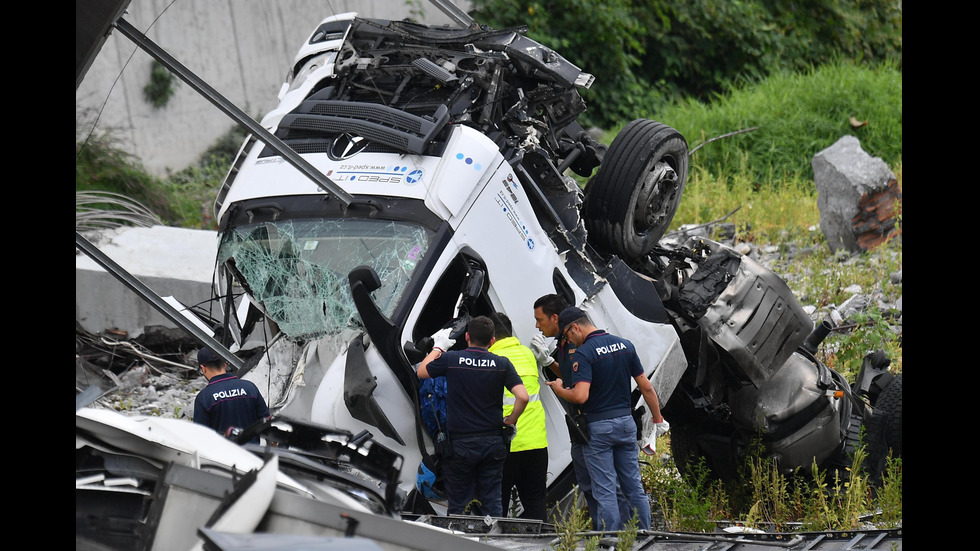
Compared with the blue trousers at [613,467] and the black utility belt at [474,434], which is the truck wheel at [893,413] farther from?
the black utility belt at [474,434]

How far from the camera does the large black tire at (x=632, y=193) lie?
5.94 m

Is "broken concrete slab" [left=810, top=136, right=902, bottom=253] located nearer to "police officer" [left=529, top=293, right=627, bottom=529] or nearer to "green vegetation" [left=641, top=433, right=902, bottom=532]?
"green vegetation" [left=641, top=433, right=902, bottom=532]

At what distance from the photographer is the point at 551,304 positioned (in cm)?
536

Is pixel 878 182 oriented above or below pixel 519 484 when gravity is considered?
above

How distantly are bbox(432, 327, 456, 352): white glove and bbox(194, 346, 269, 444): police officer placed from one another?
0.89 m

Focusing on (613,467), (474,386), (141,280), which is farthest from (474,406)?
(141,280)

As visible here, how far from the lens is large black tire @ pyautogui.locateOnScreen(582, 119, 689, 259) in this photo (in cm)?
594

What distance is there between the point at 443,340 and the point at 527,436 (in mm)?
660

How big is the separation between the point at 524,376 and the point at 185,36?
9.87m

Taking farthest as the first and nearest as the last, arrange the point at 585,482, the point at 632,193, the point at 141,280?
the point at 141,280
the point at 632,193
the point at 585,482

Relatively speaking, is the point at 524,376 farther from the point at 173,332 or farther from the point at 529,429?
the point at 173,332

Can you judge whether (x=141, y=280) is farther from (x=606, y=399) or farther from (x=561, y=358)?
(x=606, y=399)

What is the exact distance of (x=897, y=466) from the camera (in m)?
6.39
